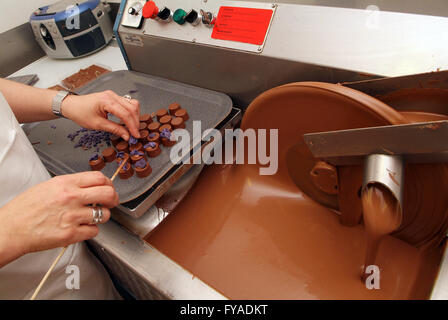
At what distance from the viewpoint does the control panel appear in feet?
2.79

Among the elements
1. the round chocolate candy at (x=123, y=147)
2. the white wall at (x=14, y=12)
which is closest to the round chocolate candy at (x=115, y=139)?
the round chocolate candy at (x=123, y=147)

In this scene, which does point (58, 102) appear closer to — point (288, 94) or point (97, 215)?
point (97, 215)

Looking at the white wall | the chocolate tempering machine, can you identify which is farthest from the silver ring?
the white wall

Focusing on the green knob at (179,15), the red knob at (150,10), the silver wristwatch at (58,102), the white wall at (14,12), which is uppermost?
the white wall at (14,12)

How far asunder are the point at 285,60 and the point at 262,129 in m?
0.22

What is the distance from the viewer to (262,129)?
84 cm

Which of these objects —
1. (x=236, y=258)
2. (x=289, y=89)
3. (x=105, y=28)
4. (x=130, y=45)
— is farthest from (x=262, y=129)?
(x=105, y=28)

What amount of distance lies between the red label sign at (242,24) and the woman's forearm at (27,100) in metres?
0.66

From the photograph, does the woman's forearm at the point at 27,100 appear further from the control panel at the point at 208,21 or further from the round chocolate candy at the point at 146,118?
the control panel at the point at 208,21

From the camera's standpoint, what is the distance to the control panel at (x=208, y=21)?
0.85 metres

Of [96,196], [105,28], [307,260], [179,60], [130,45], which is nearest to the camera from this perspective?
[96,196]

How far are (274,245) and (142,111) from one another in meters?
0.73

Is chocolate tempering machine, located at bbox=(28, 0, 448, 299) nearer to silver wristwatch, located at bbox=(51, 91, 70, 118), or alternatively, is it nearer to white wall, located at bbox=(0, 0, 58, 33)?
silver wristwatch, located at bbox=(51, 91, 70, 118)

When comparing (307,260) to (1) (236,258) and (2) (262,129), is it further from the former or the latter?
(2) (262,129)
